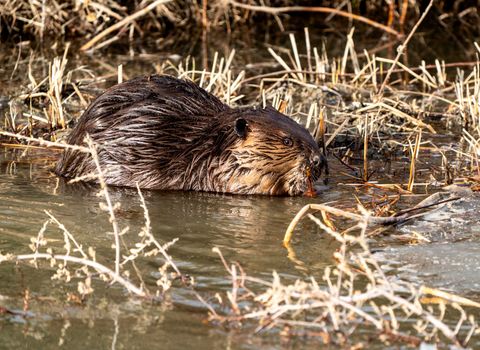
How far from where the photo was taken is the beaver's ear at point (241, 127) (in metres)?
6.21

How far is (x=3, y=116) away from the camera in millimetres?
8109

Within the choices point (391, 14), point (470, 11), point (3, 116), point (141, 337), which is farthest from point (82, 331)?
point (470, 11)

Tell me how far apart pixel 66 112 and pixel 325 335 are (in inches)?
189

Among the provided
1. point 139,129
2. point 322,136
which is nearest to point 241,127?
point 139,129

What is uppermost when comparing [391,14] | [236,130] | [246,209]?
[391,14]

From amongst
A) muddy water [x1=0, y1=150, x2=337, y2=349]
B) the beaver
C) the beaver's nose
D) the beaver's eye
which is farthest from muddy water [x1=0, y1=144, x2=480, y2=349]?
the beaver's eye

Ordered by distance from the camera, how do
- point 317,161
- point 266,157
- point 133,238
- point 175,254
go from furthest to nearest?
point 266,157, point 317,161, point 133,238, point 175,254

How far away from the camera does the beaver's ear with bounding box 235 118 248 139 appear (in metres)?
6.21

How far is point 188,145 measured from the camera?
6.48 meters

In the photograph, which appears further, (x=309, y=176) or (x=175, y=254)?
(x=309, y=176)

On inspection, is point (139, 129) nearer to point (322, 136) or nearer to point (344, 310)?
point (322, 136)

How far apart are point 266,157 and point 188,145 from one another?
0.51 meters

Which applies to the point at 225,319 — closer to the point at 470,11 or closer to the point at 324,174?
the point at 324,174

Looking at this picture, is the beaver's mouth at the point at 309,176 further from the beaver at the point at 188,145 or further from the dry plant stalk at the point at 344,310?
the dry plant stalk at the point at 344,310
